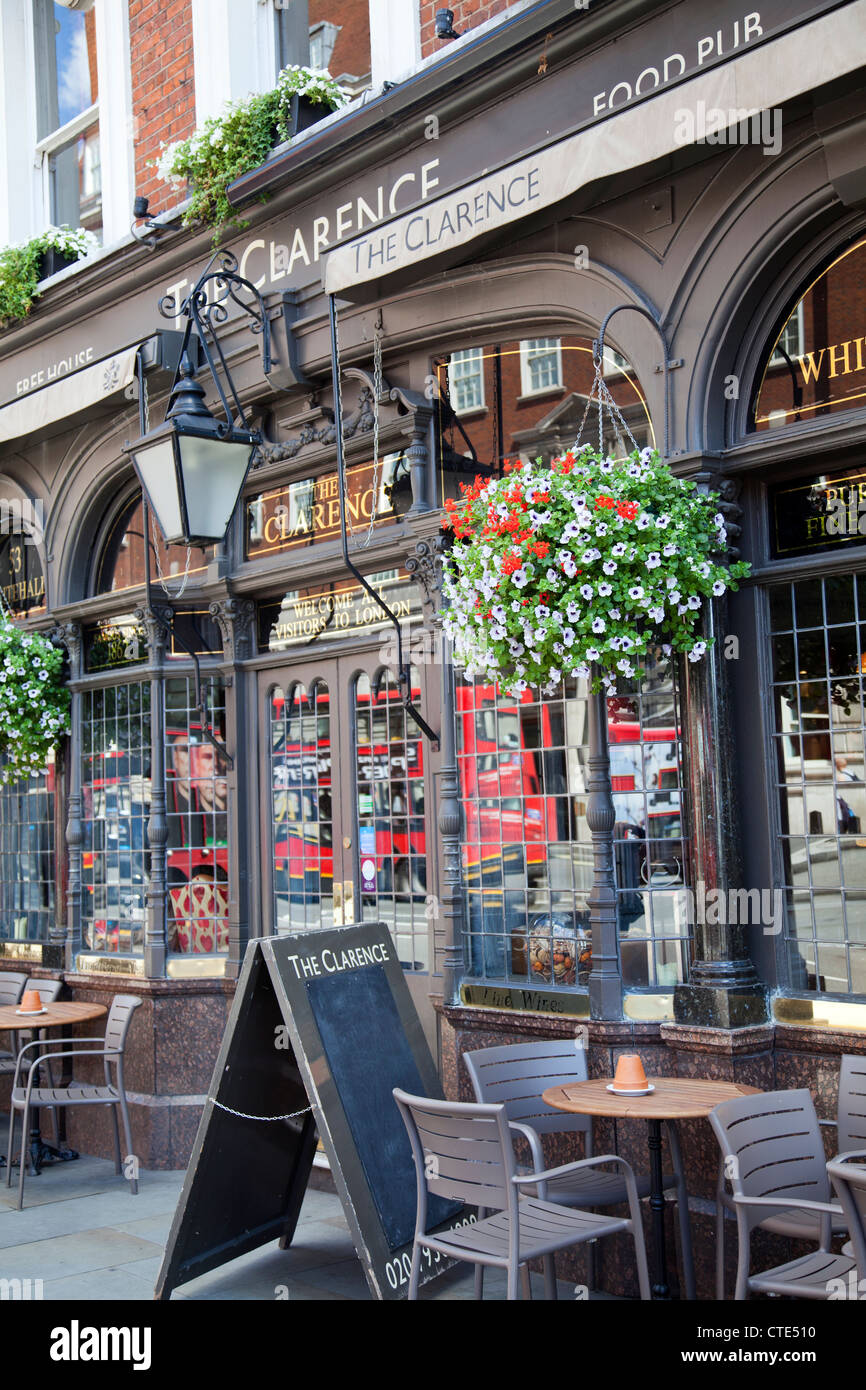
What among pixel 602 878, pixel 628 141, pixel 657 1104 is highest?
pixel 628 141

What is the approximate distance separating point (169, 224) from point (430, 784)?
3.96m

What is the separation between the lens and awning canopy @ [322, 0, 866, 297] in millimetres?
4648

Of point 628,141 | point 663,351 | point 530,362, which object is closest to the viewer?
point 628,141

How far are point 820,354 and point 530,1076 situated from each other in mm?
3114

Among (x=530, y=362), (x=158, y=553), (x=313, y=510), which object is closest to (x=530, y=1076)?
(x=530, y=362)

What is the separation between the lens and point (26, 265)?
31.0 feet

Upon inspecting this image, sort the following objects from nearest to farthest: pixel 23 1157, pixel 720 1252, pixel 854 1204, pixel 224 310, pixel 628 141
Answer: pixel 854 1204
pixel 720 1252
pixel 628 141
pixel 23 1157
pixel 224 310

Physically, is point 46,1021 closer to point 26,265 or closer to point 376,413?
point 376,413

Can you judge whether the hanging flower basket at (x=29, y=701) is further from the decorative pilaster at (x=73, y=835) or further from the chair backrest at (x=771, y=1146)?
the chair backrest at (x=771, y=1146)

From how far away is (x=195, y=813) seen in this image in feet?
27.2

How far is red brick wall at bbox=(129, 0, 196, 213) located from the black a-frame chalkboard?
5.52 metres
